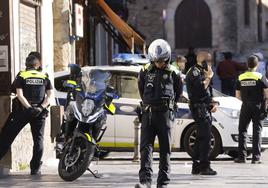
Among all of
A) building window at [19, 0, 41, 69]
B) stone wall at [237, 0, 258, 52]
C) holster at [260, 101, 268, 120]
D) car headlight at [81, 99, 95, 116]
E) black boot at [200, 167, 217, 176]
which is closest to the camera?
car headlight at [81, 99, 95, 116]

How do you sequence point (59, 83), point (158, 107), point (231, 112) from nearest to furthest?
1. point (158, 107)
2. point (231, 112)
3. point (59, 83)

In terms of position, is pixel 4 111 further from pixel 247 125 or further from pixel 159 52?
pixel 247 125

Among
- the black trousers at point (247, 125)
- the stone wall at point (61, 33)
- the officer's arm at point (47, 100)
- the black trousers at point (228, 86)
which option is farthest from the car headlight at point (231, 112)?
the black trousers at point (228, 86)

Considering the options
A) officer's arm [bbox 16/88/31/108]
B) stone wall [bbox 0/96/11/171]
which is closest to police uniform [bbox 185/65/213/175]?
officer's arm [bbox 16/88/31/108]

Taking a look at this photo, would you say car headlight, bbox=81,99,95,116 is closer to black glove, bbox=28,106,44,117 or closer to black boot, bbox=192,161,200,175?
black glove, bbox=28,106,44,117

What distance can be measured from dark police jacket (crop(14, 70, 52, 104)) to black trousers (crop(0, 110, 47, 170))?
22 cm

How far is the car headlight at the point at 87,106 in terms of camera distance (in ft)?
37.5

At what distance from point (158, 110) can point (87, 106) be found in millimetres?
1393

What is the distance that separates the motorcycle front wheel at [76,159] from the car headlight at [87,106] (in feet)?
1.13

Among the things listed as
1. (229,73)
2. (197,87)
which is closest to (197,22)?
(229,73)

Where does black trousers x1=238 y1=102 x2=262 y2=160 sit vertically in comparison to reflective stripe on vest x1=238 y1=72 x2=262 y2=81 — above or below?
below

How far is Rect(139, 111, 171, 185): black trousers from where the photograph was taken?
1036 centimetres

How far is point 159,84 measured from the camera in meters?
10.4

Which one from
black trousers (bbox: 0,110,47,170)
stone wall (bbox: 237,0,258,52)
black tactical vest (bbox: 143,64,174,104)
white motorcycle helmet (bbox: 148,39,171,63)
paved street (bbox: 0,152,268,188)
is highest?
stone wall (bbox: 237,0,258,52)
